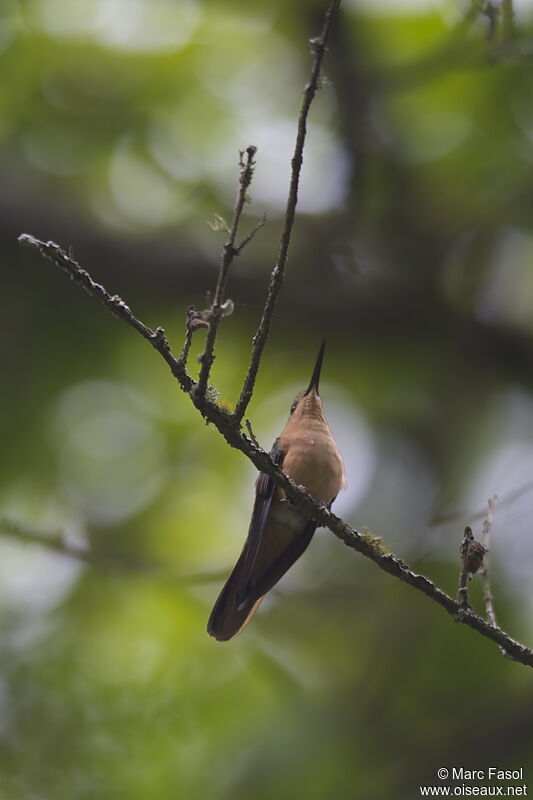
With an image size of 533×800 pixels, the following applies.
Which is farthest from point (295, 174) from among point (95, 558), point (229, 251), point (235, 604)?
point (95, 558)

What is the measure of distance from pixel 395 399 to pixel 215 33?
425 centimetres

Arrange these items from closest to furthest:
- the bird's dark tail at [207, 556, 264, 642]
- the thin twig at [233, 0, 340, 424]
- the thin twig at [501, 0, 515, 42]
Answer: the thin twig at [233, 0, 340, 424], the bird's dark tail at [207, 556, 264, 642], the thin twig at [501, 0, 515, 42]

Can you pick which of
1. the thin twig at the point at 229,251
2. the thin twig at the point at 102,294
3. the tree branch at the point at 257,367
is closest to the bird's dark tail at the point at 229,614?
the tree branch at the point at 257,367

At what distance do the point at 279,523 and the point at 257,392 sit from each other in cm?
443

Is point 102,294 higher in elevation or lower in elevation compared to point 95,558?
lower

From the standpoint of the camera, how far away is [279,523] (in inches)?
195

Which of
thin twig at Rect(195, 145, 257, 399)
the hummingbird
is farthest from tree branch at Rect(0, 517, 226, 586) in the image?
thin twig at Rect(195, 145, 257, 399)

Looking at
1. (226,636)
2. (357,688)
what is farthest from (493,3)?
(357,688)

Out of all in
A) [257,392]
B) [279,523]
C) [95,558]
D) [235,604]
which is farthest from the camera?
[257,392]

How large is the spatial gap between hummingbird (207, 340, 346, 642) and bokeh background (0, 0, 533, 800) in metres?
2.22

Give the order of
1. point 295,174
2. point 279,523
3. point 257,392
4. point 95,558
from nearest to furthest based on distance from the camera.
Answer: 1. point 295,174
2. point 279,523
3. point 95,558
4. point 257,392

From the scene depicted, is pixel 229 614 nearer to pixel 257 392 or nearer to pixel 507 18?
pixel 507 18

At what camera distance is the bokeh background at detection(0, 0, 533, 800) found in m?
7.36

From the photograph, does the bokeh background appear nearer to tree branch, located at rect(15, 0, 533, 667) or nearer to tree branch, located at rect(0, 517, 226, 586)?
tree branch, located at rect(0, 517, 226, 586)
